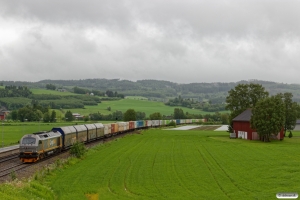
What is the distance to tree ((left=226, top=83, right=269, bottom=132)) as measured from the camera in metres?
101

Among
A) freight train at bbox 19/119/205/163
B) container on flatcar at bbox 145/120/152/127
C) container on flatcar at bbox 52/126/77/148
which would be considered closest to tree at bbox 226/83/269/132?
freight train at bbox 19/119/205/163

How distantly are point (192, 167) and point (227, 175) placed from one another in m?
6.15

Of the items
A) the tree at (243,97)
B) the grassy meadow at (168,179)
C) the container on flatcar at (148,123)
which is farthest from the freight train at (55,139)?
the container on flatcar at (148,123)

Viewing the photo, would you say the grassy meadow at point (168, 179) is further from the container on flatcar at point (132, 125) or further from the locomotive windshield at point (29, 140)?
the container on flatcar at point (132, 125)

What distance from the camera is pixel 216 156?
171 ft

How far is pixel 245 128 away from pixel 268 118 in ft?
35.5

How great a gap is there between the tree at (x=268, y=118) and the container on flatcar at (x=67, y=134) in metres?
38.3

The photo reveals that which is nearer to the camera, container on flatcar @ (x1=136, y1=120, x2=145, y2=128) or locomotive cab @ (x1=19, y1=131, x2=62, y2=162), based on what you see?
locomotive cab @ (x1=19, y1=131, x2=62, y2=162)

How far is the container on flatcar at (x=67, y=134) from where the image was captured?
5920 centimetres

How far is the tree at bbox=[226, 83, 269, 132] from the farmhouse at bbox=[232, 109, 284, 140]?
20.6 feet

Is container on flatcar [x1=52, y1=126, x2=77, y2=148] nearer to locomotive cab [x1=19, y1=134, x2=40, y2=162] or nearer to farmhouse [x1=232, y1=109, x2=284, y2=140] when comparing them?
locomotive cab [x1=19, y1=134, x2=40, y2=162]

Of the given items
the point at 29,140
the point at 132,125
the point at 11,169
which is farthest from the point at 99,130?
the point at 11,169

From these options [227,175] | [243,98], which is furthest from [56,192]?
[243,98]

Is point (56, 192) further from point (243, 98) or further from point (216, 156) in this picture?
point (243, 98)
